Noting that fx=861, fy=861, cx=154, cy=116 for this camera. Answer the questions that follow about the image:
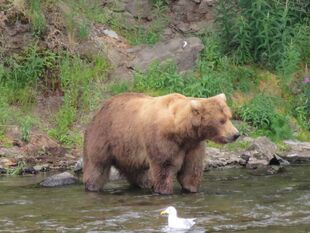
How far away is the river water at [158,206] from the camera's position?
8.54 m

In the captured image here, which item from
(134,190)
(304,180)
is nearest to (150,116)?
(134,190)

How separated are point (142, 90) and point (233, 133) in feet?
16.7

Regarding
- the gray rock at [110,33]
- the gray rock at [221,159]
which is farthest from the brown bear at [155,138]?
the gray rock at [110,33]

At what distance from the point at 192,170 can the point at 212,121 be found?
2.43 ft

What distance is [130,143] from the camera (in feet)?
34.9

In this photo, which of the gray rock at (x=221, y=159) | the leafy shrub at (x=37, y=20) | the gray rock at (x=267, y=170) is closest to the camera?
the gray rock at (x=267, y=170)

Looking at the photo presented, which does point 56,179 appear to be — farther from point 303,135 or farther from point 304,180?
point 303,135

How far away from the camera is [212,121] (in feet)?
33.0

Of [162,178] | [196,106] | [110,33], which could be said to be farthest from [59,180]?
[110,33]

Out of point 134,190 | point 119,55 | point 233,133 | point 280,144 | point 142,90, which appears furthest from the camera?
point 119,55

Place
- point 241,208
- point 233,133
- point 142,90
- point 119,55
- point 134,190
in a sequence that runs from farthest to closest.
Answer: point 119,55 → point 142,90 → point 134,190 → point 233,133 → point 241,208

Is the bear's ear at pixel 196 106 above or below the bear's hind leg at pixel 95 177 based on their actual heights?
above

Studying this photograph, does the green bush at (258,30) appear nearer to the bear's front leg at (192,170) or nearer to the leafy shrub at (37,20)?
the leafy shrub at (37,20)

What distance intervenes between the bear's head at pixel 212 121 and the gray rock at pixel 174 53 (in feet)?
17.8
